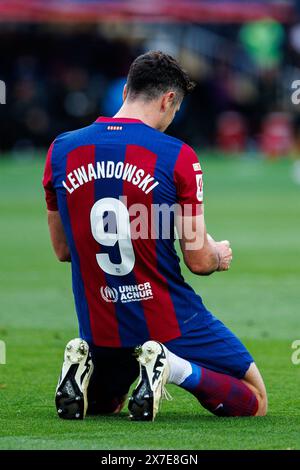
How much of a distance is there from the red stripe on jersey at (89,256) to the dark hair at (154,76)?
15.4 inches

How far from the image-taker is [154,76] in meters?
6.95

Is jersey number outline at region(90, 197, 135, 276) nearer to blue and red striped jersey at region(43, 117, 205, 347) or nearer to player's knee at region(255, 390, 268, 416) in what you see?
blue and red striped jersey at region(43, 117, 205, 347)

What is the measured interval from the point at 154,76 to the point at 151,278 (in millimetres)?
1040

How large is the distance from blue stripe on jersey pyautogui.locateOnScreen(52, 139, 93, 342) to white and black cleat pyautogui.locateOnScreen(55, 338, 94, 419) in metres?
0.14

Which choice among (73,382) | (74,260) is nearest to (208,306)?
(74,260)

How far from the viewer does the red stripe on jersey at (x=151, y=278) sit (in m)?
6.89

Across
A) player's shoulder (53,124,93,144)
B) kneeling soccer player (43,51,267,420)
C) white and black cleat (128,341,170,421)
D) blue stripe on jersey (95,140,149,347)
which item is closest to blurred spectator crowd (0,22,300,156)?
player's shoulder (53,124,93,144)

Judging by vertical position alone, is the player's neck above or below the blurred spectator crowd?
above

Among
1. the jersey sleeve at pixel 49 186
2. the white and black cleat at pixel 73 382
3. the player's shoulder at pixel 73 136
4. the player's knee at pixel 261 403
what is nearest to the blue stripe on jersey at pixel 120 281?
the player's shoulder at pixel 73 136

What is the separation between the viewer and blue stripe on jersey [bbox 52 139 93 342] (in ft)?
23.2

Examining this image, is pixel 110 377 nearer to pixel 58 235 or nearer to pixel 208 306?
pixel 58 235

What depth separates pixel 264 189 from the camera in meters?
26.8

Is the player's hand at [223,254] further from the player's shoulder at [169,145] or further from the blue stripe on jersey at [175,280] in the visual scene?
the player's shoulder at [169,145]
